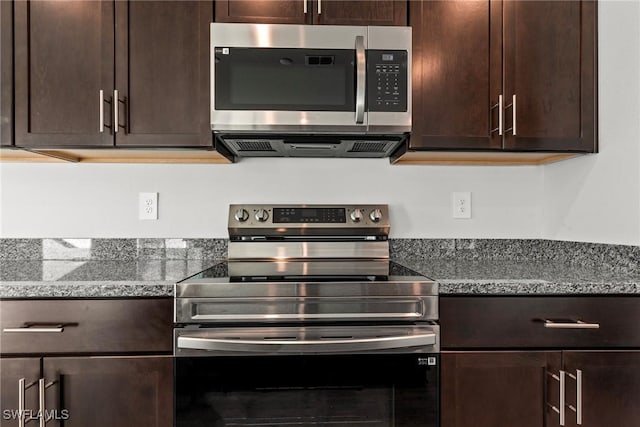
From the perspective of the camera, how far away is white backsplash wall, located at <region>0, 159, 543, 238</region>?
170 centimetres

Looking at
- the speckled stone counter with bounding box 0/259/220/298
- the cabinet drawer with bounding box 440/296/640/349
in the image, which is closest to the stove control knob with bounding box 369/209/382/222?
the cabinet drawer with bounding box 440/296/640/349

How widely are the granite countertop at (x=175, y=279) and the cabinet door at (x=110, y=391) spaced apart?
192 mm

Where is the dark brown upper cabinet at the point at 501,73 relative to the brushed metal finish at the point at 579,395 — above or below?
above

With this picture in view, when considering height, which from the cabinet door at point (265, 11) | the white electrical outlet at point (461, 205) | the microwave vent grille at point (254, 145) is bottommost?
the white electrical outlet at point (461, 205)

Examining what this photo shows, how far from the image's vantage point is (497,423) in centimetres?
115

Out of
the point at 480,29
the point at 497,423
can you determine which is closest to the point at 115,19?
the point at 480,29

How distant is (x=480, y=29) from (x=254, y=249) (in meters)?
1.20

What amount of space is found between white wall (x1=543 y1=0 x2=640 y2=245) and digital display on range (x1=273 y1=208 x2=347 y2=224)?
0.96 metres

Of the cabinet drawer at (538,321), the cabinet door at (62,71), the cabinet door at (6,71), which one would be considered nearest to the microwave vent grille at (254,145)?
the cabinet door at (62,71)

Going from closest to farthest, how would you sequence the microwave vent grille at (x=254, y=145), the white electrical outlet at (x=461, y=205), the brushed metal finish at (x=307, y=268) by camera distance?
the brushed metal finish at (x=307, y=268), the microwave vent grille at (x=254, y=145), the white electrical outlet at (x=461, y=205)

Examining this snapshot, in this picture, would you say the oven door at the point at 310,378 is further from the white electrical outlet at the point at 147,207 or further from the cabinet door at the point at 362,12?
the cabinet door at the point at 362,12

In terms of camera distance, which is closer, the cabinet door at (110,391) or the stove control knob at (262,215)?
the cabinet door at (110,391)

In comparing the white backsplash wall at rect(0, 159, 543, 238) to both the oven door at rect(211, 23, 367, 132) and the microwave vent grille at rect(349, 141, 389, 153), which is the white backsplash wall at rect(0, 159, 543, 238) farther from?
the oven door at rect(211, 23, 367, 132)

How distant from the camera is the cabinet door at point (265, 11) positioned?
1399mm
